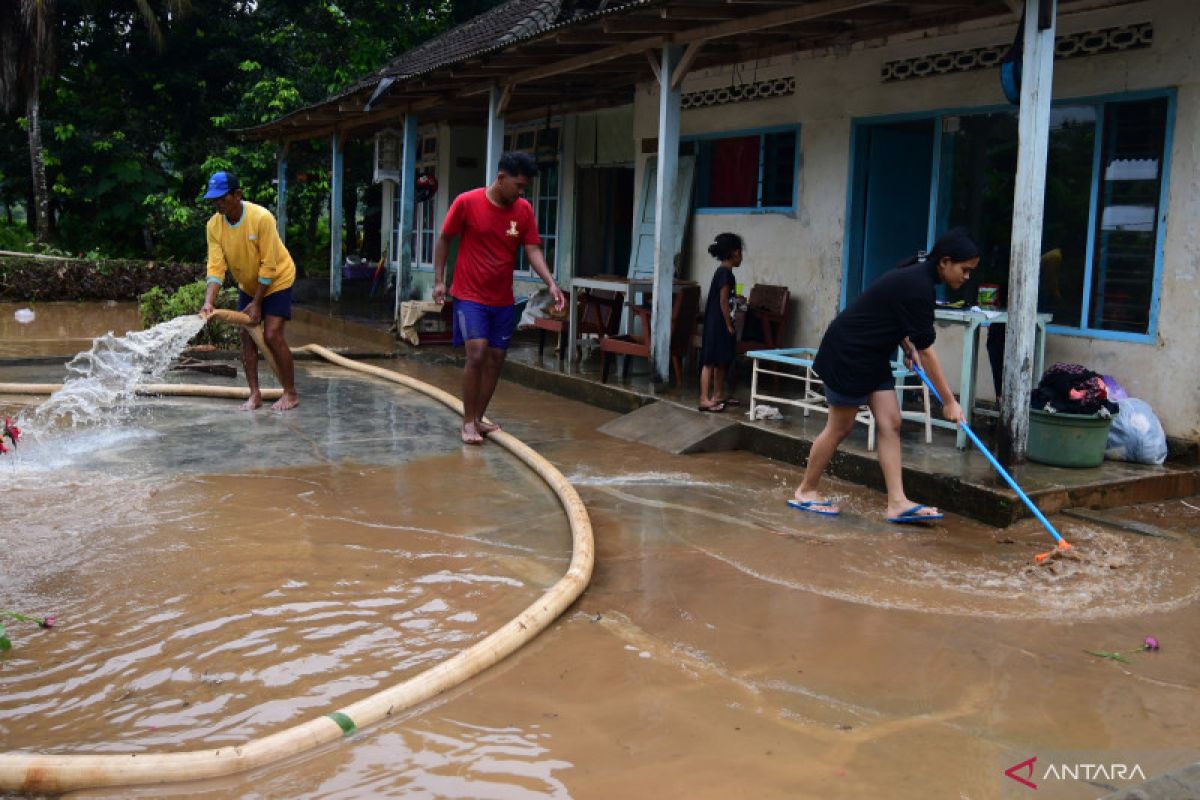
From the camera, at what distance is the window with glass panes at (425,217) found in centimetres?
1925

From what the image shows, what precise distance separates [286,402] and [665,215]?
366cm

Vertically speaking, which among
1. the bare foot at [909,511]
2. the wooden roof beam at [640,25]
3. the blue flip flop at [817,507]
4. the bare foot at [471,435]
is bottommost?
the blue flip flop at [817,507]

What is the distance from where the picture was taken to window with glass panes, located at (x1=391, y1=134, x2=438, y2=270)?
19250mm

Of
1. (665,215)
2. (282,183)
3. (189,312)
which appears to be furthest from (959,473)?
(282,183)

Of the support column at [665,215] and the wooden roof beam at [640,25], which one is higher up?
the wooden roof beam at [640,25]

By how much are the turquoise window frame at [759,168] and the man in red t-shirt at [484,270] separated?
362cm

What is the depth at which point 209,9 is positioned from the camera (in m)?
26.6

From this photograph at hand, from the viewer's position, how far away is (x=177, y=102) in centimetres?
2702

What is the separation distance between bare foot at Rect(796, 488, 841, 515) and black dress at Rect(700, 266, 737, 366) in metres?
2.41

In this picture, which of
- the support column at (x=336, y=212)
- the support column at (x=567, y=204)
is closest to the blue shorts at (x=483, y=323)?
the support column at (x=567, y=204)

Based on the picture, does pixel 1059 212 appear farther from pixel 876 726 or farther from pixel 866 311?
pixel 876 726

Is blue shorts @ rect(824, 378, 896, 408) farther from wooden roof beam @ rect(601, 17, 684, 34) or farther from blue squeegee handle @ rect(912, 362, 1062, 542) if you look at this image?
wooden roof beam @ rect(601, 17, 684, 34)

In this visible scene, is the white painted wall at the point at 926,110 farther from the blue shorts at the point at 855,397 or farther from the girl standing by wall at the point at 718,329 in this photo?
the blue shorts at the point at 855,397

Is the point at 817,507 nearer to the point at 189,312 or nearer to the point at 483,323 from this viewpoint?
the point at 483,323
